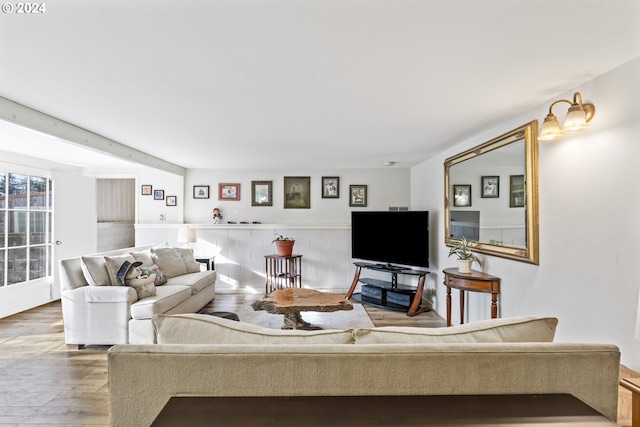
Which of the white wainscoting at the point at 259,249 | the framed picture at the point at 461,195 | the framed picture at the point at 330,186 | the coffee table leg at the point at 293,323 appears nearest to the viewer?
the coffee table leg at the point at 293,323

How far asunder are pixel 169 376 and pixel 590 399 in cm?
137

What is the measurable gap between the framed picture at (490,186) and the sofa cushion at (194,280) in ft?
11.6

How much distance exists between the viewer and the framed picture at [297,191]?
18.4 ft

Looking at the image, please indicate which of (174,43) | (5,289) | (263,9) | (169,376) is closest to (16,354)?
(5,289)

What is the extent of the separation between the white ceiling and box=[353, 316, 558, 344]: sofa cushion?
128cm

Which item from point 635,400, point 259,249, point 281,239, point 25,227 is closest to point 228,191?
point 259,249

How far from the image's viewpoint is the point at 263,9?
1259 mm

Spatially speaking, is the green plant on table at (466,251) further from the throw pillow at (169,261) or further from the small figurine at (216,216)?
the small figurine at (216,216)

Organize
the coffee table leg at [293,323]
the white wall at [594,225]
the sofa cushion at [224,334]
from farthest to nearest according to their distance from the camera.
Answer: the coffee table leg at [293,323] → the white wall at [594,225] → the sofa cushion at [224,334]

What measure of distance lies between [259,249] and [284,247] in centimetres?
70

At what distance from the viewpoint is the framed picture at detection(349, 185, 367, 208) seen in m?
Answer: 5.61

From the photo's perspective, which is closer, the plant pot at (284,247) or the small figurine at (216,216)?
the plant pot at (284,247)

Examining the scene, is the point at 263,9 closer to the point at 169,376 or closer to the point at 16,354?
the point at 169,376

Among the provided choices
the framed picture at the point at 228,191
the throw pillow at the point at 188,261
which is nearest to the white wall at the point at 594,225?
the throw pillow at the point at 188,261
